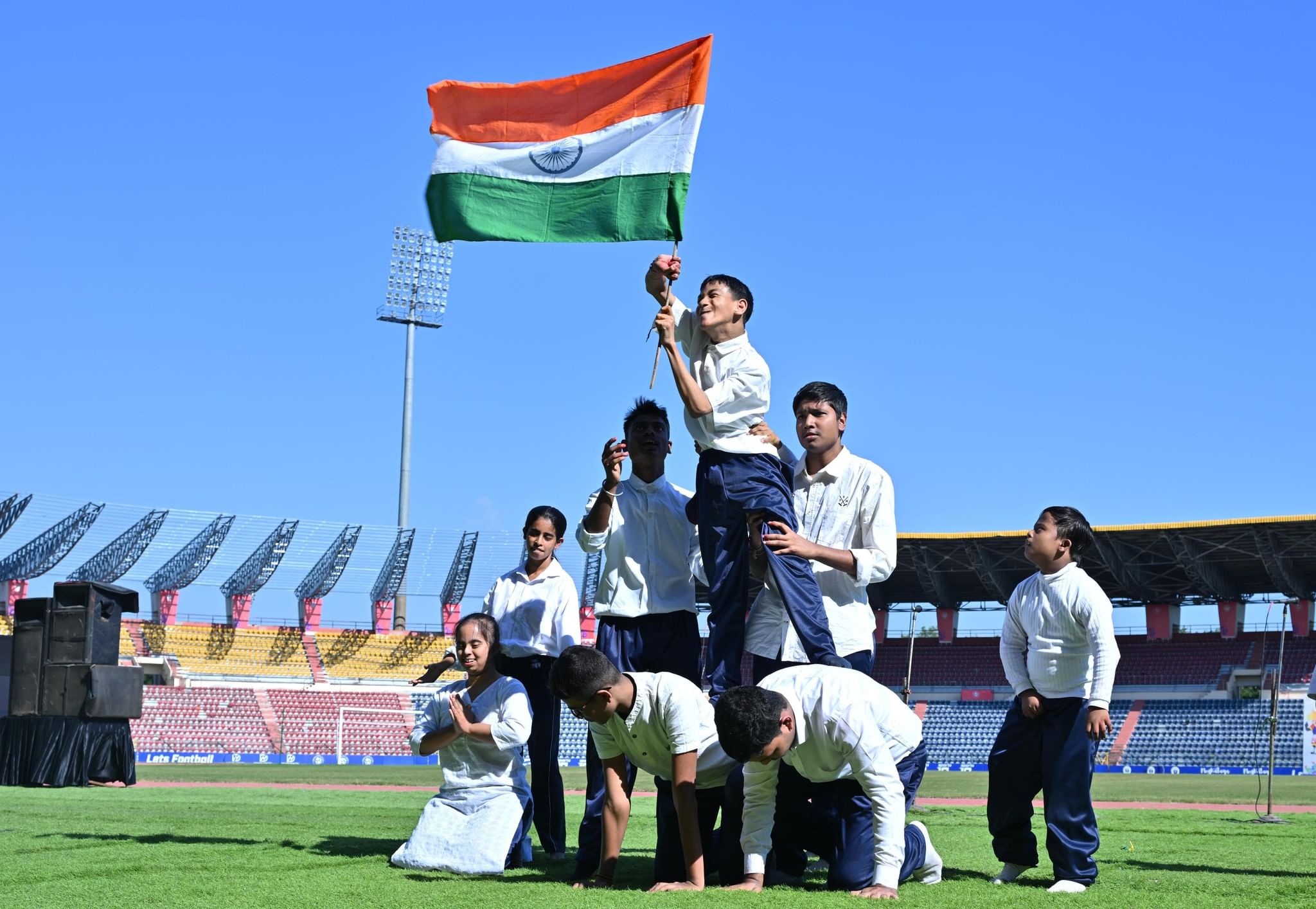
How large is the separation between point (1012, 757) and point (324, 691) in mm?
39401

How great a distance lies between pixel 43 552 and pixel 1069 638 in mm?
39053

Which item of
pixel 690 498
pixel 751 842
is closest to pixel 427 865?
pixel 751 842

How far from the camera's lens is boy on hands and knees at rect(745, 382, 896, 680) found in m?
5.66

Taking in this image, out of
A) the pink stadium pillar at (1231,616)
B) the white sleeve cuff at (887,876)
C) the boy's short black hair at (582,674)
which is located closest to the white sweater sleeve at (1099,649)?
the white sleeve cuff at (887,876)

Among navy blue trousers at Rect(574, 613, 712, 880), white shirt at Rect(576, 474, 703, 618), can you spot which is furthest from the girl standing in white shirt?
navy blue trousers at Rect(574, 613, 712, 880)

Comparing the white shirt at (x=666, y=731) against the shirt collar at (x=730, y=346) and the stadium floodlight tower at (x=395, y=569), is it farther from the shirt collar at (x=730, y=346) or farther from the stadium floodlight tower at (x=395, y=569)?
the stadium floodlight tower at (x=395, y=569)

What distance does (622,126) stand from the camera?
704cm

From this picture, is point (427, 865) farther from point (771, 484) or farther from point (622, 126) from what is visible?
point (622, 126)

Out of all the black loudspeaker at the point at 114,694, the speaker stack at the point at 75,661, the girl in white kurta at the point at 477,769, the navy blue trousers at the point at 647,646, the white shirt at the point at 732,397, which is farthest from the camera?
the speaker stack at the point at 75,661

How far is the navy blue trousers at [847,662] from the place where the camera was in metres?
5.66

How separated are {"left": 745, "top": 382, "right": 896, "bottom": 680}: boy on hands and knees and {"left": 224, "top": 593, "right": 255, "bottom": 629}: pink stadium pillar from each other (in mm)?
40661

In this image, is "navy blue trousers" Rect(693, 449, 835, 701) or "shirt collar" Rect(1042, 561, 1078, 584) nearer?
"navy blue trousers" Rect(693, 449, 835, 701)

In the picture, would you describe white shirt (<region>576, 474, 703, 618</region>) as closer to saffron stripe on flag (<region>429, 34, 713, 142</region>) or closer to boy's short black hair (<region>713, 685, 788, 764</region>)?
boy's short black hair (<region>713, 685, 788, 764</region>)

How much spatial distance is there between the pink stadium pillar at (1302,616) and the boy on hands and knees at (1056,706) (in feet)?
122
